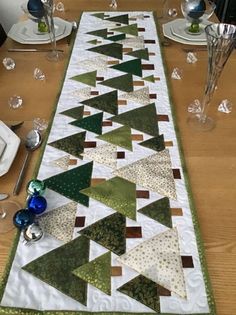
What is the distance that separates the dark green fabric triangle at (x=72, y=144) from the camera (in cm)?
66

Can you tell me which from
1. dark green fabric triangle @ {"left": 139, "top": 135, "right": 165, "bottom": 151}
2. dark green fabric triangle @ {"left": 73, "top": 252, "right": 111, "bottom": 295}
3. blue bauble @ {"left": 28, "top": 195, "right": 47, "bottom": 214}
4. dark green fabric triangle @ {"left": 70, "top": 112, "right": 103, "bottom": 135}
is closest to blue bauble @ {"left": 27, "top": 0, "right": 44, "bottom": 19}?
dark green fabric triangle @ {"left": 70, "top": 112, "right": 103, "bottom": 135}

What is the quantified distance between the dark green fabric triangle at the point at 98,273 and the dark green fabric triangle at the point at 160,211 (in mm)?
105

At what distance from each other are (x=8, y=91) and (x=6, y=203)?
0.38 m

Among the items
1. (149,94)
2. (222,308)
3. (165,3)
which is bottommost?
(222,308)

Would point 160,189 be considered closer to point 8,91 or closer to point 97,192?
point 97,192

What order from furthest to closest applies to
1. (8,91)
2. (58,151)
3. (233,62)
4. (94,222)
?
(233,62) → (8,91) → (58,151) → (94,222)

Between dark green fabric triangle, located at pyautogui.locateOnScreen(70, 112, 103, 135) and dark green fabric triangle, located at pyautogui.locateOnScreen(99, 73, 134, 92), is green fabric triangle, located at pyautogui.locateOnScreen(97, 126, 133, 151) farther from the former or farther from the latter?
dark green fabric triangle, located at pyautogui.locateOnScreen(99, 73, 134, 92)

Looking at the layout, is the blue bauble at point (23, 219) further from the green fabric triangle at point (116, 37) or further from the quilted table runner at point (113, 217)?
the green fabric triangle at point (116, 37)

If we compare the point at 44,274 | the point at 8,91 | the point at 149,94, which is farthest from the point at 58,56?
the point at 44,274

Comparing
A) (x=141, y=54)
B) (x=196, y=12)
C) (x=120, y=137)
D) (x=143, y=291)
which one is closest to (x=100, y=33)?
(x=141, y=54)

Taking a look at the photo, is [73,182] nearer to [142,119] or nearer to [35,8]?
[142,119]

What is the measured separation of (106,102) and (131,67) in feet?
0.65

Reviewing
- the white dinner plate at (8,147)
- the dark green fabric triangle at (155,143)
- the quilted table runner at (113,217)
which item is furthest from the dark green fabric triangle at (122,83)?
the white dinner plate at (8,147)

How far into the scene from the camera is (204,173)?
0.62 m
